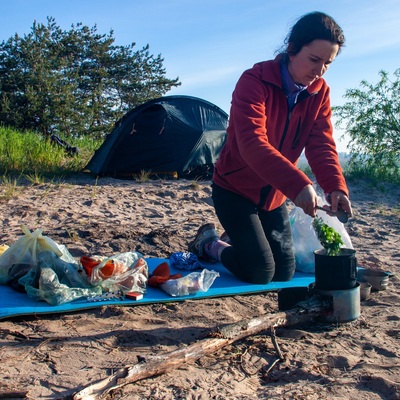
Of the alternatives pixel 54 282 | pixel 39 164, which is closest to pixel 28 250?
pixel 54 282

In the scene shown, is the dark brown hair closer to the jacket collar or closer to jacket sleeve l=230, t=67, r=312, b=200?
the jacket collar

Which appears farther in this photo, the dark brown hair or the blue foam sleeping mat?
the blue foam sleeping mat

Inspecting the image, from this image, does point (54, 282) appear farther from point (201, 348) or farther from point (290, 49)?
point (290, 49)

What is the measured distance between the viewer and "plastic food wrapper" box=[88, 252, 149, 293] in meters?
3.57

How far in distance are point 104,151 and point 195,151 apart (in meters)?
1.56

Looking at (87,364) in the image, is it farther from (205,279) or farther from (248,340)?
(205,279)

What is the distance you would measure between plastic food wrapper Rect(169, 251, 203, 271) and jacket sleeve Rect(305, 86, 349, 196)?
1346mm

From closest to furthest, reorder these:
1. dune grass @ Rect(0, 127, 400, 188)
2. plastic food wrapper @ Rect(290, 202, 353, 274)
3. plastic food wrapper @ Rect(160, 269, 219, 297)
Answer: plastic food wrapper @ Rect(160, 269, 219, 297) → plastic food wrapper @ Rect(290, 202, 353, 274) → dune grass @ Rect(0, 127, 400, 188)

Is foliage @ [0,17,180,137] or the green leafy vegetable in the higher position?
foliage @ [0,17,180,137]

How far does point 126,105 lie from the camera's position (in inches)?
1021

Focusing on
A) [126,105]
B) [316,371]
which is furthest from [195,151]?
[126,105]

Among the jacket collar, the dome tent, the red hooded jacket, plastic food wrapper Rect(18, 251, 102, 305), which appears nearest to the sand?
plastic food wrapper Rect(18, 251, 102, 305)

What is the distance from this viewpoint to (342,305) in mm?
3055

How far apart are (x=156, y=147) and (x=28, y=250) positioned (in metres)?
5.28
